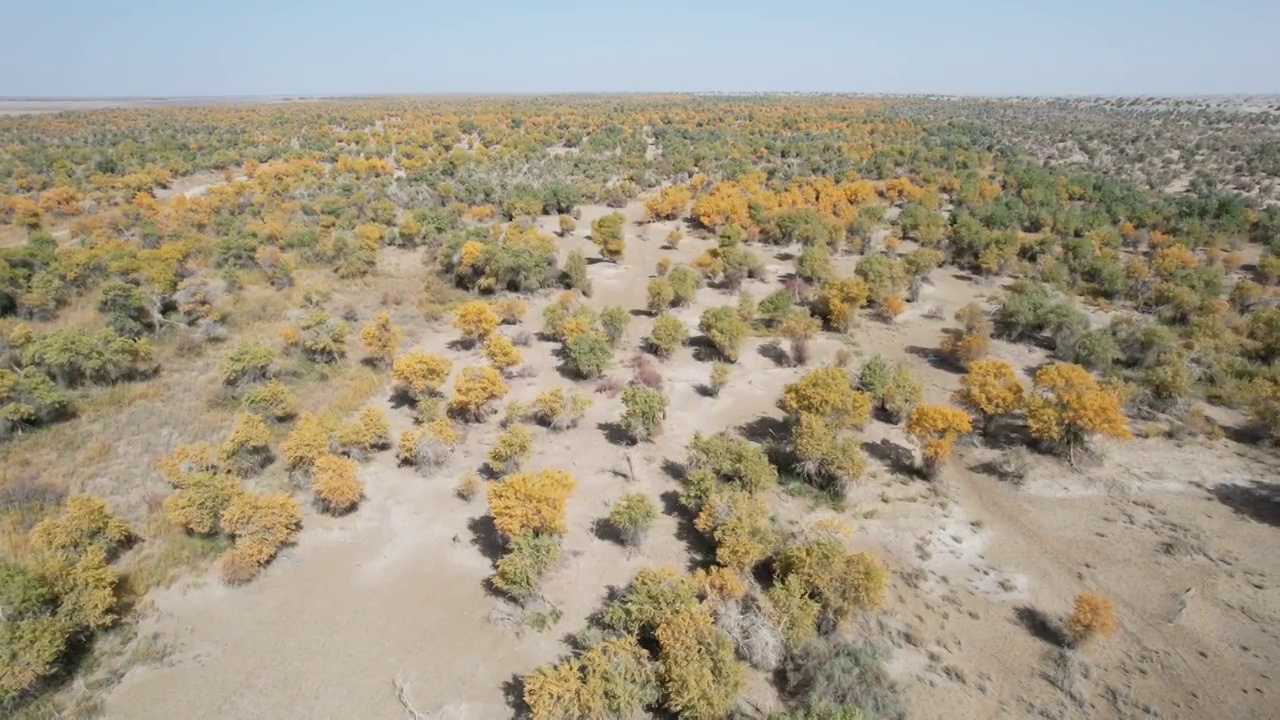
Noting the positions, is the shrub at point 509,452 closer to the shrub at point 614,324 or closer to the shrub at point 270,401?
the shrub at point 270,401

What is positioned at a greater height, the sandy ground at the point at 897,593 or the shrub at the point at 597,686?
the shrub at the point at 597,686

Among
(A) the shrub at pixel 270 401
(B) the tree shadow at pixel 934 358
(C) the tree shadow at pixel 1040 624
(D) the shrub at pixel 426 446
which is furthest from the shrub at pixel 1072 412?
(A) the shrub at pixel 270 401

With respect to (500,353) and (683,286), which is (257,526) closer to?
(500,353)

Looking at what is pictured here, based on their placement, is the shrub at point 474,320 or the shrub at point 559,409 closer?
the shrub at point 559,409

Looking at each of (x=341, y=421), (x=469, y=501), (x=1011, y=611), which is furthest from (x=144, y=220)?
(x=1011, y=611)

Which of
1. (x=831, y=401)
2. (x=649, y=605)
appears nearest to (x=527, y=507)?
(x=649, y=605)
